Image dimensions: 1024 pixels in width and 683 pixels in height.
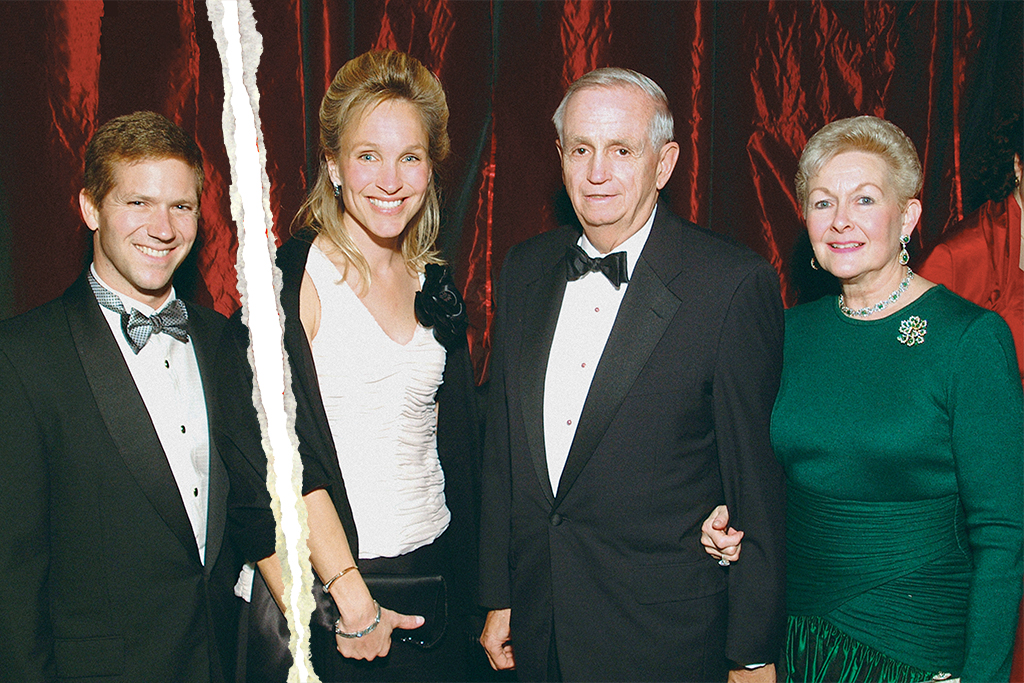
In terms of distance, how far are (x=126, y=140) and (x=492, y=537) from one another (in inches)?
40.6

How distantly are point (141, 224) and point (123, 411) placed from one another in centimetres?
34

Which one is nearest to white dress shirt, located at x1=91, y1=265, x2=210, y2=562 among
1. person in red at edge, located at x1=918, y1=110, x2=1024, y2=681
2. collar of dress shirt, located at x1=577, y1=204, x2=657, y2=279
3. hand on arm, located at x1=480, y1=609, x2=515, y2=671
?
hand on arm, located at x1=480, y1=609, x2=515, y2=671

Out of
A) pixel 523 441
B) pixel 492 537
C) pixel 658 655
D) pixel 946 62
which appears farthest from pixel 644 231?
pixel 946 62

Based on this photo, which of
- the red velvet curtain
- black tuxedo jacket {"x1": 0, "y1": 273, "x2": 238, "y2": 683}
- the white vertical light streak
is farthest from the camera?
the red velvet curtain

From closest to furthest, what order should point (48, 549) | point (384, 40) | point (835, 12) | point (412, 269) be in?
point (48, 549) → point (412, 269) → point (384, 40) → point (835, 12)

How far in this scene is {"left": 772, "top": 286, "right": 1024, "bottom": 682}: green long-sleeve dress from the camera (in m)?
1.23

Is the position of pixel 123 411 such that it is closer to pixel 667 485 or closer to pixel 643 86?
pixel 667 485

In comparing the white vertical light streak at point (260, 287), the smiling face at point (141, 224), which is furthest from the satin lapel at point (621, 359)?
the smiling face at point (141, 224)

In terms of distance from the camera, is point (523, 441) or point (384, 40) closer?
point (523, 441)

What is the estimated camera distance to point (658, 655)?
1.32 meters

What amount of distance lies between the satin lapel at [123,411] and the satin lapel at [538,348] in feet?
2.14

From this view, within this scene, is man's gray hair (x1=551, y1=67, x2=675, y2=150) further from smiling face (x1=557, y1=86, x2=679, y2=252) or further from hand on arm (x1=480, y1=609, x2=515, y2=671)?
hand on arm (x1=480, y1=609, x2=515, y2=671)

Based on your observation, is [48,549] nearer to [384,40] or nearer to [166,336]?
[166,336]

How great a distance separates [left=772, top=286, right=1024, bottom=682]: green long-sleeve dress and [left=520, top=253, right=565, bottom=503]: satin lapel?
0.45 metres
